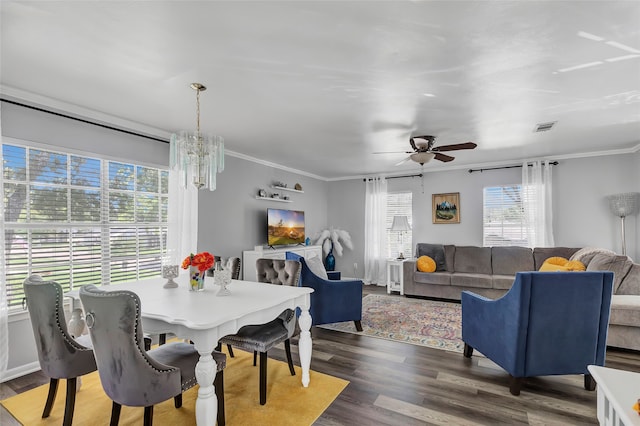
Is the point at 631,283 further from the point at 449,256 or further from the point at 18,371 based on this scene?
the point at 18,371

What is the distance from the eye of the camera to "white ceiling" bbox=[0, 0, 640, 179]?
5.65 ft

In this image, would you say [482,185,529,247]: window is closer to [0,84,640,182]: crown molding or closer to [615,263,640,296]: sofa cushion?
[0,84,640,182]: crown molding

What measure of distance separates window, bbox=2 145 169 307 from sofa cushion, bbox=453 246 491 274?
4.78m

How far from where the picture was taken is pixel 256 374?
9.02 ft

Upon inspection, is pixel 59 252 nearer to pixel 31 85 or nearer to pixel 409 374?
pixel 31 85

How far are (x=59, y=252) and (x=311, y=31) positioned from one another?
9.98 ft

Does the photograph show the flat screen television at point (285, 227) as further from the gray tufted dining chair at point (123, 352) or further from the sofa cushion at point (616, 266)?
the sofa cushion at point (616, 266)

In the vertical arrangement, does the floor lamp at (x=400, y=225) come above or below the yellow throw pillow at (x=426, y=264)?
above

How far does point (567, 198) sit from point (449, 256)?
211 cm

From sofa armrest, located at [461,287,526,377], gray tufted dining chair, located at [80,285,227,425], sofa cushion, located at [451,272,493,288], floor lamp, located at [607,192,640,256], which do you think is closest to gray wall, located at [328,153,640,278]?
floor lamp, located at [607,192,640,256]

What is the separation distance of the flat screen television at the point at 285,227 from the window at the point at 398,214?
6.46ft

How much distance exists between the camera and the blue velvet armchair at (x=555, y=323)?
229 cm

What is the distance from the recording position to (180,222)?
13.2ft

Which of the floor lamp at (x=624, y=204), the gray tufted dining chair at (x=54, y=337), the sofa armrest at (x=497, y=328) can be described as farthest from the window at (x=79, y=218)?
the floor lamp at (x=624, y=204)
